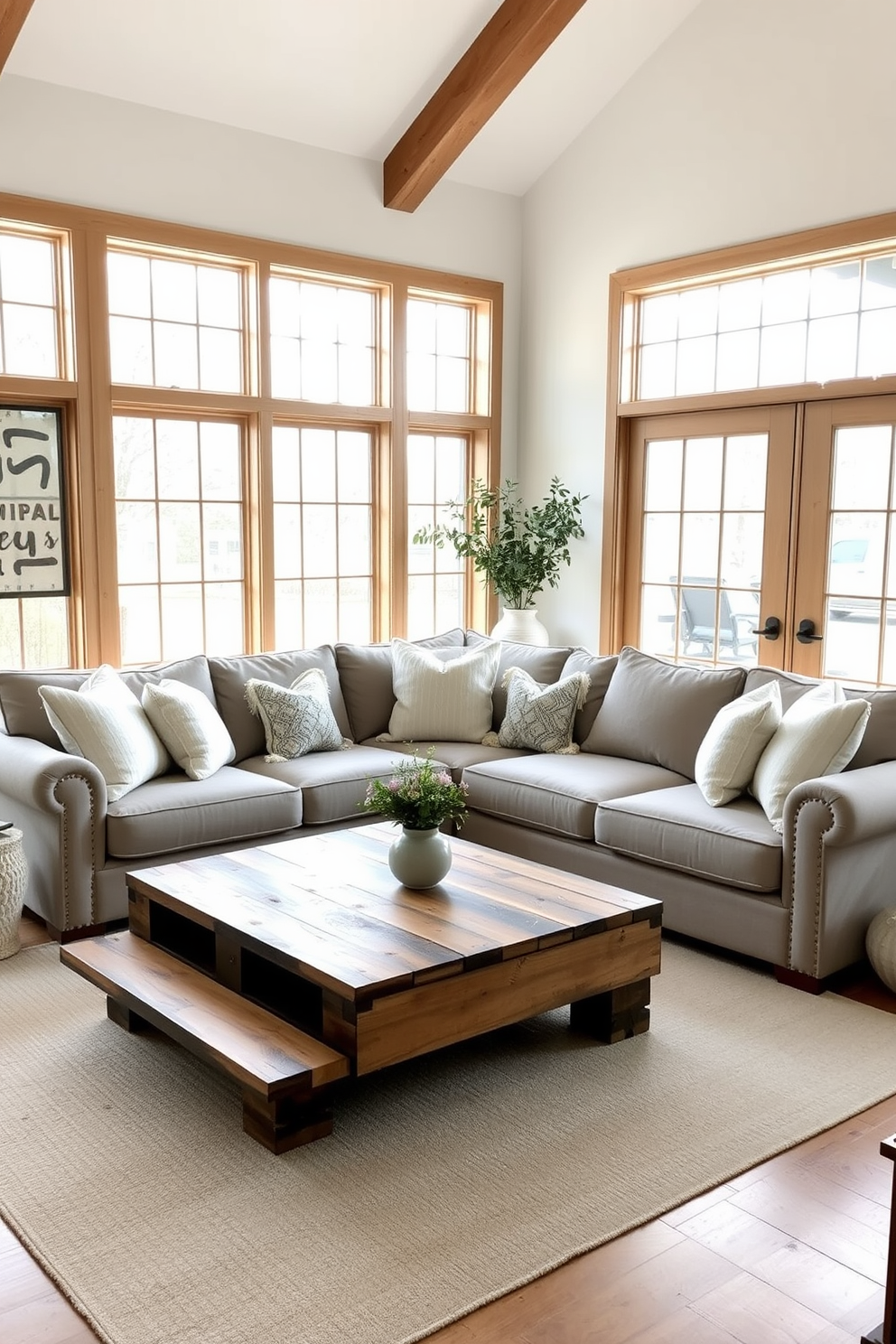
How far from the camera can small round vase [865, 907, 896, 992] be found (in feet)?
11.7

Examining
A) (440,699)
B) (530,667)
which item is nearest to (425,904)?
(440,699)

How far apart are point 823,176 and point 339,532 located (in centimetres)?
278

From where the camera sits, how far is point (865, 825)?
3547 millimetres

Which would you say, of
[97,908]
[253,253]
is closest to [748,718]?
[97,908]

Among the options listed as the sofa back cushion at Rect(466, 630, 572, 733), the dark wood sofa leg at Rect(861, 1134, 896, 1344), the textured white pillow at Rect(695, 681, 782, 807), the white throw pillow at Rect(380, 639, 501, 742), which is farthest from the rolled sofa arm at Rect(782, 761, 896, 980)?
the white throw pillow at Rect(380, 639, 501, 742)

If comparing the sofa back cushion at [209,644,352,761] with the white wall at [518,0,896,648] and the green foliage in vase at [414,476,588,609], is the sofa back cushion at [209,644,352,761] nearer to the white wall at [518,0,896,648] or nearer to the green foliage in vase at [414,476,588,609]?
the green foliage in vase at [414,476,588,609]

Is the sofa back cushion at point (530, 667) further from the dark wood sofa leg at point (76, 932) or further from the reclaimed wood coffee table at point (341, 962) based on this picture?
the dark wood sofa leg at point (76, 932)

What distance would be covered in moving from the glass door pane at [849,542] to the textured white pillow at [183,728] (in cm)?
266

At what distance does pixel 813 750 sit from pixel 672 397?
2440mm

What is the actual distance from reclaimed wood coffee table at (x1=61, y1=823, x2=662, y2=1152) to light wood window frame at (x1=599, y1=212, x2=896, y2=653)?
2639 millimetres

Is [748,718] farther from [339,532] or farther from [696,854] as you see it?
[339,532]

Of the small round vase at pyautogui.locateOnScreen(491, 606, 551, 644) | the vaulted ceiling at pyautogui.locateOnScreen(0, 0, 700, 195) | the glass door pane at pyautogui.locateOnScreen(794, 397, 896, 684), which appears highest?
the vaulted ceiling at pyautogui.locateOnScreen(0, 0, 700, 195)

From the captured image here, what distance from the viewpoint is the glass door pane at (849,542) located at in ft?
16.1

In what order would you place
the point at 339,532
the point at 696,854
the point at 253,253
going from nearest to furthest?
the point at 696,854
the point at 253,253
the point at 339,532
